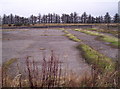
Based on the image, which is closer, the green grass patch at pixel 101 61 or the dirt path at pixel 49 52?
the green grass patch at pixel 101 61

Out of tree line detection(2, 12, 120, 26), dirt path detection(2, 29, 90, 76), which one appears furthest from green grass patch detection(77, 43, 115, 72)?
tree line detection(2, 12, 120, 26)

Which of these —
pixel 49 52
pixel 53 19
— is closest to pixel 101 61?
pixel 49 52

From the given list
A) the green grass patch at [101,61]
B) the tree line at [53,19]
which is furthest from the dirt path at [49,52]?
the tree line at [53,19]

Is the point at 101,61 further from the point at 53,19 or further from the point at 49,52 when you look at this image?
the point at 53,19

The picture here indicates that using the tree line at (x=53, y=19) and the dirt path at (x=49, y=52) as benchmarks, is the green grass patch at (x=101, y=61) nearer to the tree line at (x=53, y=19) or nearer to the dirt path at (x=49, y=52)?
the dirt path at (x=49, y=52)

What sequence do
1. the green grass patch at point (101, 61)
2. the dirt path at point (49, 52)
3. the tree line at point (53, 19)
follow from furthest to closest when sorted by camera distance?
the tree line at point (53, 19), the dirt path at point (49, 52), the green grass patch at point (101, 61)

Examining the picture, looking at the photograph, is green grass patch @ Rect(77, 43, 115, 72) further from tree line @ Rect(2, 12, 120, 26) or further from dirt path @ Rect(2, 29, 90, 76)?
tree line @ Rect(2, 12, 120, 26)

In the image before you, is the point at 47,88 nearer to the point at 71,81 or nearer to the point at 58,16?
the point at 71,81

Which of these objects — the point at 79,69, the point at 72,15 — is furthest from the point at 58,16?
the point at 79,69

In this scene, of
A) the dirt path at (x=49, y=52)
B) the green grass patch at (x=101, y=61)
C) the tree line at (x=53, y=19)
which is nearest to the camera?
the green grass patch at (x=101, y=61)

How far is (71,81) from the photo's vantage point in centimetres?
432

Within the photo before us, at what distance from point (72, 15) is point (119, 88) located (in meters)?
95.6

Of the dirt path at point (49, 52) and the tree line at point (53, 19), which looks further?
the tree line at point (53, 19)

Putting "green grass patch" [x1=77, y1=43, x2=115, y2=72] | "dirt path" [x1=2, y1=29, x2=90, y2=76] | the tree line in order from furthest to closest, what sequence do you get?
the tree line < "dirt path" [x1=2, y1=29, x2=90, y2=76] < "green grass patch" [x1=77, y1=43, x2=115, y2=72]
